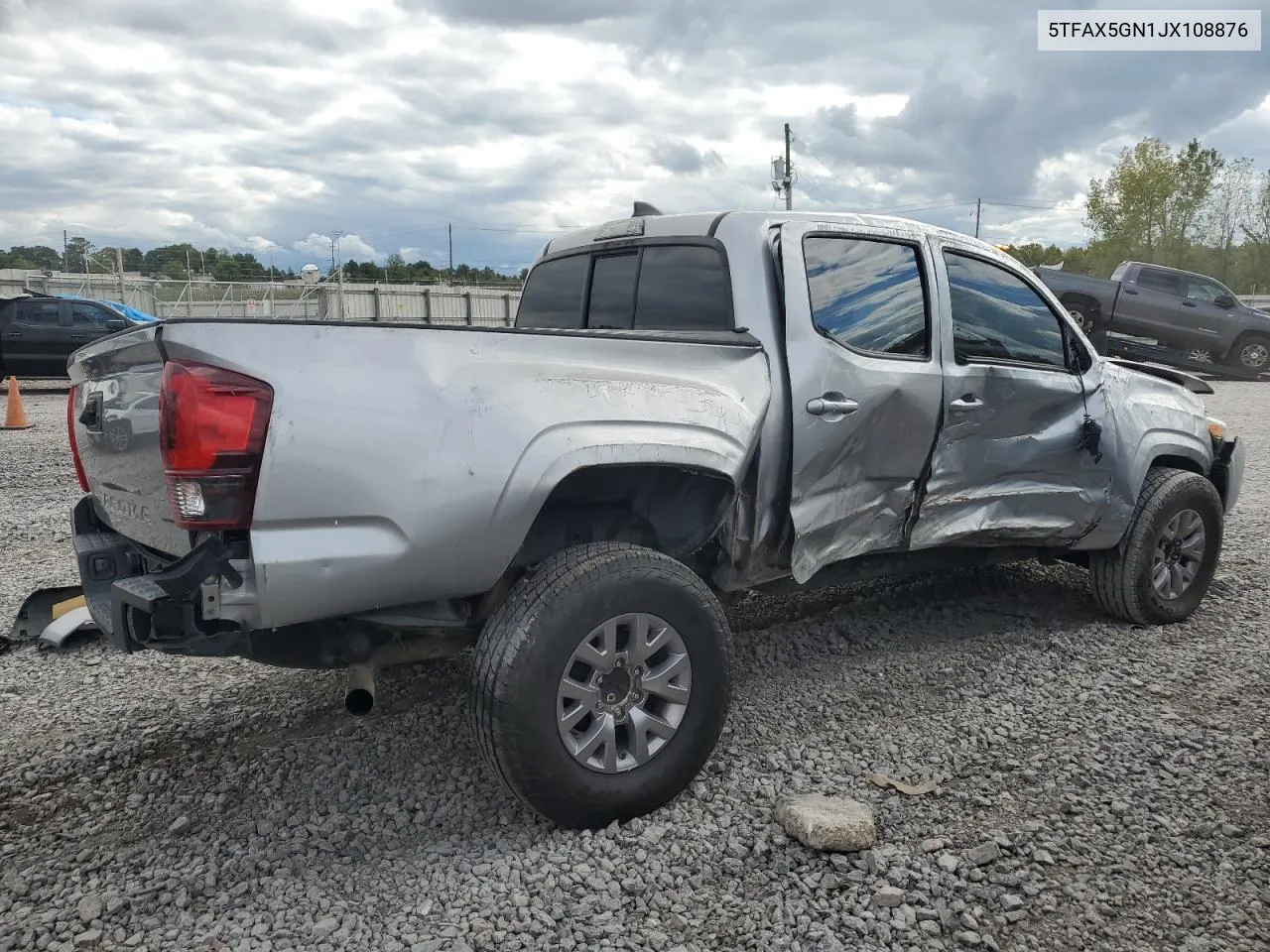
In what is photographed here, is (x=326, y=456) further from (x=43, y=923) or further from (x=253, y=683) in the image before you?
(x=253, y=683)

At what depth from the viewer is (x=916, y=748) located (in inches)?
141

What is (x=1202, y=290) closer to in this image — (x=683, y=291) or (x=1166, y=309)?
(x=1166, y=309)

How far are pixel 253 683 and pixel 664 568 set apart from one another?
216 centimetres

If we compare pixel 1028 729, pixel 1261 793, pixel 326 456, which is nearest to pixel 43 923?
pixel 326 456

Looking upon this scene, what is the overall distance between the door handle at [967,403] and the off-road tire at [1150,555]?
1341mm

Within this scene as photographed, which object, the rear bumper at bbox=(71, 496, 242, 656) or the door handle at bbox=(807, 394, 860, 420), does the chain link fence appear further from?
the rear bumper at bbox=(71, 496, 242, 656)

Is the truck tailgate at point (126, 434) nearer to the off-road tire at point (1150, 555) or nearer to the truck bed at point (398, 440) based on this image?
the truck bed at point (398, 440)

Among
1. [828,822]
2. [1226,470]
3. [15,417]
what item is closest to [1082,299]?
[1226,470]

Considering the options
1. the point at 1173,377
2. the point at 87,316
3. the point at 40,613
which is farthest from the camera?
the point at 87,316

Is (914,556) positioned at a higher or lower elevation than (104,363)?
lower

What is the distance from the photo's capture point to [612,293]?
4.13 metres

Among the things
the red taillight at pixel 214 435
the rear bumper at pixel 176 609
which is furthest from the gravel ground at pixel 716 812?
the red taillight at pixel 214 435

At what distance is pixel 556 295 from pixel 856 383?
60.2 inches

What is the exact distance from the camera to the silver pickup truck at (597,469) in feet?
8.29
